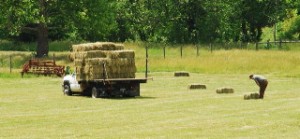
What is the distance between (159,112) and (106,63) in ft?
27.5

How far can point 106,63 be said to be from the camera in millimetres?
33969

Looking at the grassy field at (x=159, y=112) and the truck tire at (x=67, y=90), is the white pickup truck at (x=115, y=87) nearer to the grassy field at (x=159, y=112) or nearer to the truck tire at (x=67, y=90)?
the grassy field at (x=159, y=112)

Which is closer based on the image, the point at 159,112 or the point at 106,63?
the point at 159,112

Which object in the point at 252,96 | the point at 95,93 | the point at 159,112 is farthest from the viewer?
the point at 95,93

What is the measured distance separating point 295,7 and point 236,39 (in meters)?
8.96

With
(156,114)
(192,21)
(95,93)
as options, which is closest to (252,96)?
(156,114)

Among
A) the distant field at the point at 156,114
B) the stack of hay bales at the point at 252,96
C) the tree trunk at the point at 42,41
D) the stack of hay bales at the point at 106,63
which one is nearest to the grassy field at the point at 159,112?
the distant field at the point at 156,114

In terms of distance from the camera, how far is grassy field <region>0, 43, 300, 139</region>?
818 inches

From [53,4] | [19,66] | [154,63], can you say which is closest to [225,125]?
[154,63]

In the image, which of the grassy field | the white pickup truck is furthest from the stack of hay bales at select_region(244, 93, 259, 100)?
the white pickup truck

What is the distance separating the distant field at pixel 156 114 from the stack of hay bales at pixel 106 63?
1.21 m

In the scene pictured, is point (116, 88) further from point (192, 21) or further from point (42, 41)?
point (192, 21)

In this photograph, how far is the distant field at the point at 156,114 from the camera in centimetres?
2066

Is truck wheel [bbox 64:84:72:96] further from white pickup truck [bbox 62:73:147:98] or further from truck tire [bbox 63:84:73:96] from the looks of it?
white pickup truck [bbox 62:73:147:98]
